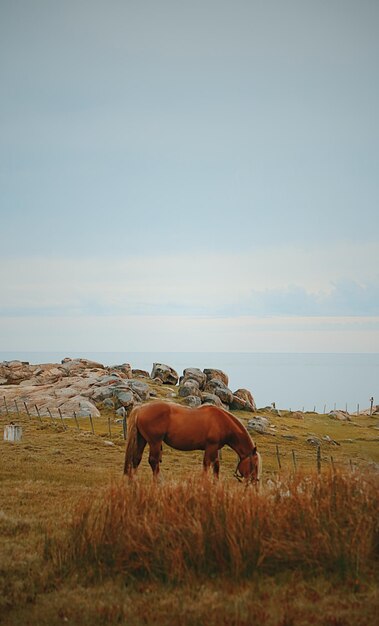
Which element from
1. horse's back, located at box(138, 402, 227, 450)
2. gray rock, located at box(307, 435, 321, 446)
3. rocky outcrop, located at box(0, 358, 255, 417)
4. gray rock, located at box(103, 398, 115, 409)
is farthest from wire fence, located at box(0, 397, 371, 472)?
horse's back, located at box(138, 402, 227, 450)

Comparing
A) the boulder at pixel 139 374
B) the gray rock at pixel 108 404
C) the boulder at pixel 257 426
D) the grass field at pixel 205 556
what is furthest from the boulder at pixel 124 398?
the grass field at pixel 205 556

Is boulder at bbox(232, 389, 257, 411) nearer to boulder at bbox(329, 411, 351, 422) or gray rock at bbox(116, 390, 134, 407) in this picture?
boulder at bbox(329, 411, 351, 422)

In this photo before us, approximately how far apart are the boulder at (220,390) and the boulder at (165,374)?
8.98 metres

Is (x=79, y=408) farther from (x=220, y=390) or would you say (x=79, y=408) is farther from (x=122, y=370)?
(x=122, y=370)

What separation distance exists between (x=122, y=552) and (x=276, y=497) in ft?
10.4

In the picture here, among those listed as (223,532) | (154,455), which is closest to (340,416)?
(154,455)

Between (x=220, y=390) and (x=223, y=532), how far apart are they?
A: 69505 millimetres

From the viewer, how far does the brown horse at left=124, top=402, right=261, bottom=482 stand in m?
16.0

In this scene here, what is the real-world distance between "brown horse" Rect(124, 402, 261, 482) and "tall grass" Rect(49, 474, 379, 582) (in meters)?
5.49

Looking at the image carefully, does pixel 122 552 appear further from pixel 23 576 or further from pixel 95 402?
pixel 95 402

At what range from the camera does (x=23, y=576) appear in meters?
9.09

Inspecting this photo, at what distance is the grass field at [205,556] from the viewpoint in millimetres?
7953

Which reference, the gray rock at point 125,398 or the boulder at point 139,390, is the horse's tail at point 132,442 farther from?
the boulder at point 139,390

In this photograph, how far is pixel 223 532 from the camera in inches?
375
